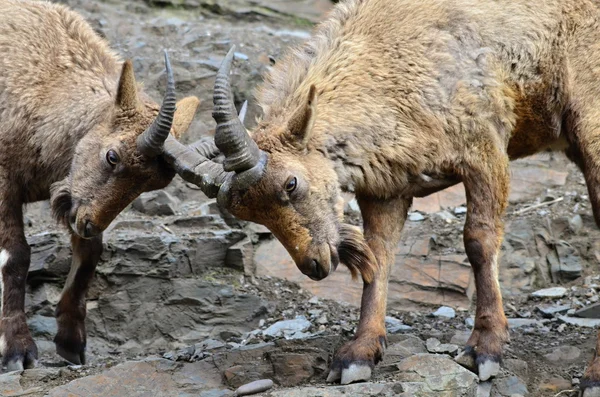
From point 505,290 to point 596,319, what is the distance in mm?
1285

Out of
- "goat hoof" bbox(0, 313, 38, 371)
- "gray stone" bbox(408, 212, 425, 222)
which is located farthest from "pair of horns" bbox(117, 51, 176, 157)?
"gray stone" bbox(408, 212, 425, 222)

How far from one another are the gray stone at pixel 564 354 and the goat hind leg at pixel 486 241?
26.5 inches

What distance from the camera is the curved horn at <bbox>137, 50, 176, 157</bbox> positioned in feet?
24.7

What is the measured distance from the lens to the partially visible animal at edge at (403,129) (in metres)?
6.79

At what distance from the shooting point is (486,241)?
732 cm

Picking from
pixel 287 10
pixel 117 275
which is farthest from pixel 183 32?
pixel 117 275

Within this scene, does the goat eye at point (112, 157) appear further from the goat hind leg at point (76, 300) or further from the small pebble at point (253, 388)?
the small pebble at point (253, 388)

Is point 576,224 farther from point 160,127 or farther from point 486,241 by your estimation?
point 160,127

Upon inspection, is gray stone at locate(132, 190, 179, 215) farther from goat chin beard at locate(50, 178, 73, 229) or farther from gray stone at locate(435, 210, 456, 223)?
gray stone at locate(435, 210, 456, 223)

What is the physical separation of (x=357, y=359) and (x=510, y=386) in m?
1.09

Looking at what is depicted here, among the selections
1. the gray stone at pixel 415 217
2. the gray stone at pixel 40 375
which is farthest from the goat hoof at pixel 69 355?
the gray stone at pixel 415 217

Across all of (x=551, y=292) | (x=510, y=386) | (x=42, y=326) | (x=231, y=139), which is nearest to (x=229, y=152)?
(x=231, y=139)

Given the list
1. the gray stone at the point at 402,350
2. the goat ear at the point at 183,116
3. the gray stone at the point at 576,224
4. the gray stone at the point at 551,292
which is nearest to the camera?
the gray stone at the point at 402,350

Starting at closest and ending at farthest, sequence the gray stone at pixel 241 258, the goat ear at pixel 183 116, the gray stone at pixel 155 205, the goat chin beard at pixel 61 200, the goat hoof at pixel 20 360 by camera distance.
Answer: the goat hoof at pixel 20 360 → the goat chin beard at pixel 61 200 → the goat ear at pixel 183 116 → the gray stone at pixel 241 258 → the gray stone at pixel 155 205
